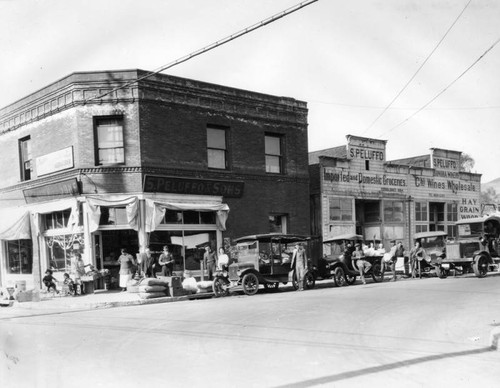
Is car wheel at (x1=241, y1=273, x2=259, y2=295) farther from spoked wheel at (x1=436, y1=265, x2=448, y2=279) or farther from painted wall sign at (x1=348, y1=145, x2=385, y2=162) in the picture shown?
painted wall sign at (x1=348, y1=145, x2=385, y2=162)

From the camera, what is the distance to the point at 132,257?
744 inches

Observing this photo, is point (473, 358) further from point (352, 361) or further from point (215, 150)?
point (215, 150)

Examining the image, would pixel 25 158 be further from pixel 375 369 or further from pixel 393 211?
pixel 375 369

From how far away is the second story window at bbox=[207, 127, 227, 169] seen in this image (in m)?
21.9

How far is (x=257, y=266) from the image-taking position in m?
17.2

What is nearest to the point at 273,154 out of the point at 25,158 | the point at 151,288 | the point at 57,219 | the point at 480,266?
the point at 57,219

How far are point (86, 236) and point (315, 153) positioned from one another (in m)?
19.4

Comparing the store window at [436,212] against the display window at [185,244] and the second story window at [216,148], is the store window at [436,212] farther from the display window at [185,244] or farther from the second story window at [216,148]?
the display window at [185,244]

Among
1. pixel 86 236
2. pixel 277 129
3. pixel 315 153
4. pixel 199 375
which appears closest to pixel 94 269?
pixel 86 236

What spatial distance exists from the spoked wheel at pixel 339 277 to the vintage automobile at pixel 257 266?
1.53 m

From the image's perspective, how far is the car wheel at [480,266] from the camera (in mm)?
20109

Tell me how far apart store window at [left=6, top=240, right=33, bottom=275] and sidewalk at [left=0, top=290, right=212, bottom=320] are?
575cm

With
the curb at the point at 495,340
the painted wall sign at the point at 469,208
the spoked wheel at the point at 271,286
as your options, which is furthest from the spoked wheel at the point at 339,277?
the painted wall sign at the point at 469,208

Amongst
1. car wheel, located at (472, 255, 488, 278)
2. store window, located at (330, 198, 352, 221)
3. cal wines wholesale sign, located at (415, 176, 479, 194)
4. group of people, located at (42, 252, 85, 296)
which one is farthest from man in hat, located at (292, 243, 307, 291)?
cal wines wholesale sign, located at (415, 176, 479, 194)
